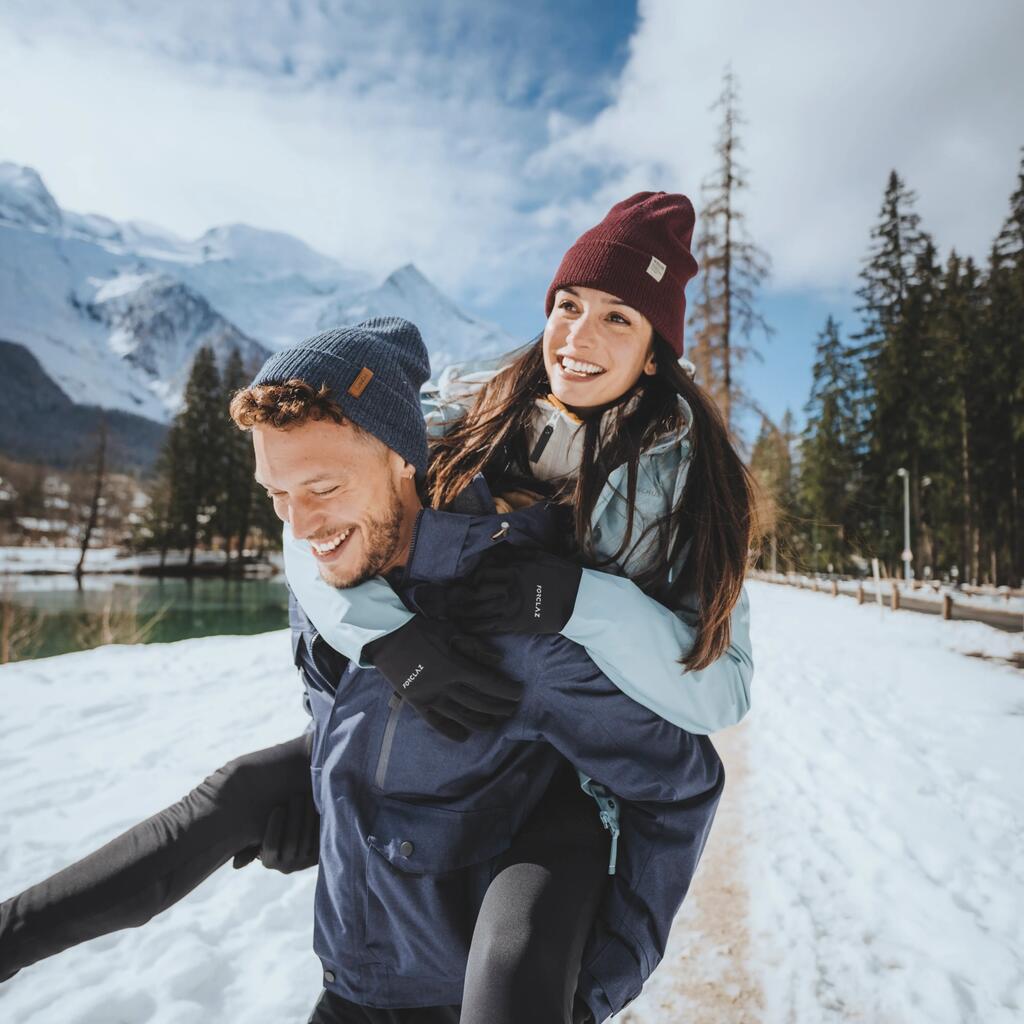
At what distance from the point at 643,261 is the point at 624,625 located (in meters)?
1.39

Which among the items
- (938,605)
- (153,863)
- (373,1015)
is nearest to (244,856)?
(153,863)

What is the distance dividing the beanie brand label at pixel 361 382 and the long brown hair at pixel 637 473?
0.34 metres

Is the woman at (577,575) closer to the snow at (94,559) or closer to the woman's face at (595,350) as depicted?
the woman's face at (595,350)

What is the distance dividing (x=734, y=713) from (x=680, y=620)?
10.8 inches

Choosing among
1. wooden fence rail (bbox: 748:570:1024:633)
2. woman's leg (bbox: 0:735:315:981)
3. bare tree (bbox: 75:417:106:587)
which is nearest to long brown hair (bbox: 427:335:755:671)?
woman's leg (bbox: 0:735:315:981)

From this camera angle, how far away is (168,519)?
139 ft

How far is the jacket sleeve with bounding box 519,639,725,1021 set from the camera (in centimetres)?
143

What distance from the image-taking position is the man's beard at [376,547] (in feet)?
4.95

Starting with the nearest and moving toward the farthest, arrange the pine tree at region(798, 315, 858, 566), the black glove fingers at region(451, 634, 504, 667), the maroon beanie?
the black glove fingers at region(451, 634, 504, 667)
the maroon beanie
the pine tree at region(798, 315, 858, 566)

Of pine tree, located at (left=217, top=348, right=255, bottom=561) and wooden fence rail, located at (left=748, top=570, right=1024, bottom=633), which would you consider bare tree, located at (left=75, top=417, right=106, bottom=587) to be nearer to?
pine tree, located at (left=217, top=348, right=255, bottom=561)

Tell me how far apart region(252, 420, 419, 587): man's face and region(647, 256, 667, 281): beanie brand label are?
4.01ft

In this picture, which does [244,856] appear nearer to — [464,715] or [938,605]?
[464,715]

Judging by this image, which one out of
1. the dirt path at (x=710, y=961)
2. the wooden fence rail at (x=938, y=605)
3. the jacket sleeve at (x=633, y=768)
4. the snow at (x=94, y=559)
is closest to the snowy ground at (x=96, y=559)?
the snow at (x=94, y=559)

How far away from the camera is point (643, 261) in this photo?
216 cm
